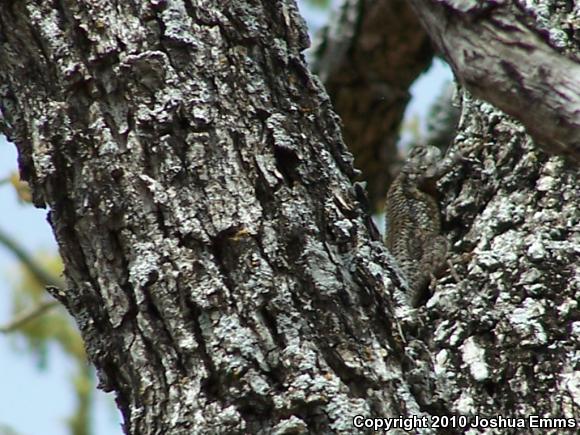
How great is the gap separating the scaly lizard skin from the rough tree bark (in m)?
0.71

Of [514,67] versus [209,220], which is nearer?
[514,67]

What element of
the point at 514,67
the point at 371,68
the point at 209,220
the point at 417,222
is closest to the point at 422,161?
the point at 417,222

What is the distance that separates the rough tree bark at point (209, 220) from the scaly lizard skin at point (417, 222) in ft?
2.32

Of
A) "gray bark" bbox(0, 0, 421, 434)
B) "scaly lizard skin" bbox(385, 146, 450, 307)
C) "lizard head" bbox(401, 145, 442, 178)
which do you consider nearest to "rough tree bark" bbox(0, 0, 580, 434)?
"gray bark" bbox(0, 0, 421, 434)

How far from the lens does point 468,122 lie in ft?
12.6

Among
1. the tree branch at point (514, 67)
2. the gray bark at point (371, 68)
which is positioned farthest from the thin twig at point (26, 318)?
the tree branch at point (514, 67)

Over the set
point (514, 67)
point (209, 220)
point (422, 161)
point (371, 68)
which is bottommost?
point (514, 67)

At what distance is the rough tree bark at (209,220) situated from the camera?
2.49m

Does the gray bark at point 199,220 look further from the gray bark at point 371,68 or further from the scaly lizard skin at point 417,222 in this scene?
the gray bark at point 371,68

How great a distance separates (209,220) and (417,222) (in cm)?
152

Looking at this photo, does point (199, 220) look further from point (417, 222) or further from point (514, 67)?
point (417, 222)

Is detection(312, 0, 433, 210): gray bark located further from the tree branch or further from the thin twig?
the tree branch

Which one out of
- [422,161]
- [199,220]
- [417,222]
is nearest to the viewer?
[199,220]

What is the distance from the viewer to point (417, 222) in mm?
3959
